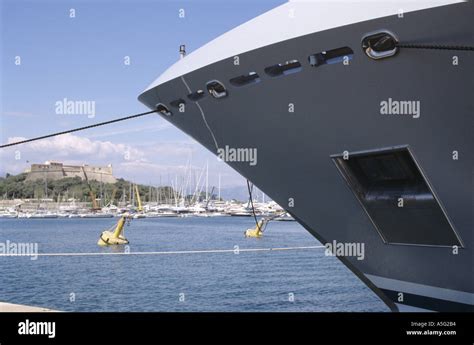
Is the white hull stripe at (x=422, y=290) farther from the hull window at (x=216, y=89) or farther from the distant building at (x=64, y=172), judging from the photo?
the distant building at (x=64, y=172)

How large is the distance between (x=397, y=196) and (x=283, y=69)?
2.20 metres

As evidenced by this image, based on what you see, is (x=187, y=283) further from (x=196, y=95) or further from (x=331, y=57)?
(x=331, y=57)

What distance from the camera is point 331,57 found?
6.04m

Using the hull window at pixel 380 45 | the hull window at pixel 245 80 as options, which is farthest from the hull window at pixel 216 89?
the hull window at pixel 380 45

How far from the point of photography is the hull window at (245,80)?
6825 millimetres

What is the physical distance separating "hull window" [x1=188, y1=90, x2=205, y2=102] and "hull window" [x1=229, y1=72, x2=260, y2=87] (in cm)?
79

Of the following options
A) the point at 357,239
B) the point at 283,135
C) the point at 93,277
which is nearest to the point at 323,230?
the point at 357,239

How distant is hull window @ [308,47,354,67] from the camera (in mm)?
5863

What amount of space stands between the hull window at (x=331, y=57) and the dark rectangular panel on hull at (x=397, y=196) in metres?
1.31

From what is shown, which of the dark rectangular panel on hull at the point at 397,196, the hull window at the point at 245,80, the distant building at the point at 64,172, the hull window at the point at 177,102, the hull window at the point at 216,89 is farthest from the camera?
the distant building at the point at 64,172

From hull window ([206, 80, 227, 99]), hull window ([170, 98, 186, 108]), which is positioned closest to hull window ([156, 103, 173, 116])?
hull window ([170, 98, 186, 108])

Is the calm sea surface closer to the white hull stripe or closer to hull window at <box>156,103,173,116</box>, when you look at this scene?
the white hull stripe
